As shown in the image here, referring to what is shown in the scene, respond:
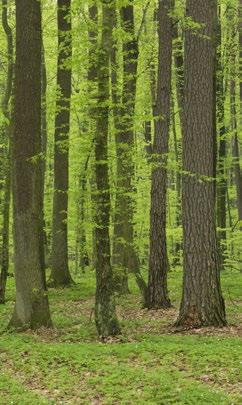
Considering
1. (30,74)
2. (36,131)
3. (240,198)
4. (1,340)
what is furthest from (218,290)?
(240,198)

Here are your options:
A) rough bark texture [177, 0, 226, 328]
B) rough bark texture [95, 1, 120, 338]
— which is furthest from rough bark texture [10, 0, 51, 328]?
rough bark texture [177, 0, 226, 328]

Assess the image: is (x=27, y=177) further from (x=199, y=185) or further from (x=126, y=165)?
(x=199, y=185)

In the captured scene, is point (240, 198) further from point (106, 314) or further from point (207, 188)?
point (106, 314)

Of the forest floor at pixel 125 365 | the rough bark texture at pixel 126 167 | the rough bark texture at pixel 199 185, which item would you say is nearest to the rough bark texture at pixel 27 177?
the forest floor at pixel 125 365

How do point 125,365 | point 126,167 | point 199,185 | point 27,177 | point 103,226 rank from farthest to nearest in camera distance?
point 126,167
point 27,177
point 199,185
point 103,226
point 125,365

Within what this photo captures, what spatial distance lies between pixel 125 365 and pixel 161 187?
5.98 meters

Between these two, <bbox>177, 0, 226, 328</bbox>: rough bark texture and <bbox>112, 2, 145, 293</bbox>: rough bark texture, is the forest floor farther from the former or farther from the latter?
<bbox>112, 2, 145, 293</bbox>: rough bark texture

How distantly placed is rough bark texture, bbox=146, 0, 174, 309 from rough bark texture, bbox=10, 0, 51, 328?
3.24 meters

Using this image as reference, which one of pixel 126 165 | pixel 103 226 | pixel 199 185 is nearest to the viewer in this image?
pixel 103 226

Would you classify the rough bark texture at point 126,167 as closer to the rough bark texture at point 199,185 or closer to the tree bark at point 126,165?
the tree bark at point 126,165

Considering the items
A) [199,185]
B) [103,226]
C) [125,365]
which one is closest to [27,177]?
[103,226]

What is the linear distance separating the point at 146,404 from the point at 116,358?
6.63 feet

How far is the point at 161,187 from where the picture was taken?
12938 mm

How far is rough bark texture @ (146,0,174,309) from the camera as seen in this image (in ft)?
42.0
